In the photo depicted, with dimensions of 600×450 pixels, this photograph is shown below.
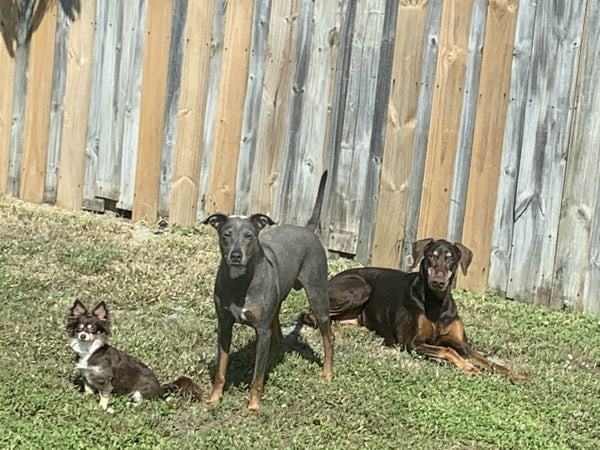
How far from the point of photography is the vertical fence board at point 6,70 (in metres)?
11.4

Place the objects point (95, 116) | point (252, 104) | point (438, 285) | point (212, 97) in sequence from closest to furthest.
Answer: point (438, 285) < point (252, 104) < point (212, 97) < point (95, 116)

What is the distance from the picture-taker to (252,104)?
34.2 feet

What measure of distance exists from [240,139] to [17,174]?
2897 millimetres

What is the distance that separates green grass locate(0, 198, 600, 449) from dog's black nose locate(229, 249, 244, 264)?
3.18 ft

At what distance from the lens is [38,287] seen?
8.43 metres

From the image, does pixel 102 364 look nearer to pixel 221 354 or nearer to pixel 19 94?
pixel 221 354

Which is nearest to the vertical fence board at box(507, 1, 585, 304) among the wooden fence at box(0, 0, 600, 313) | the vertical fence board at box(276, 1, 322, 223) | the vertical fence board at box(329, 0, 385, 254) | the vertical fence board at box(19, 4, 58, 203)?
the wooden fence at box(0, 0, 600, 313)

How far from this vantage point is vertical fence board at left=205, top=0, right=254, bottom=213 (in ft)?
34.0

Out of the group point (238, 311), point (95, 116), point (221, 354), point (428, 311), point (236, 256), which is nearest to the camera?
point (236, 256)

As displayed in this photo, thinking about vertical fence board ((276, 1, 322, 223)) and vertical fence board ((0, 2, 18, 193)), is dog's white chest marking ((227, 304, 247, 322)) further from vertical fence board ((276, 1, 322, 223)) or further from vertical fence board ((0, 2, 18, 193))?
vertical fence board ((0, 2, 18, 193))

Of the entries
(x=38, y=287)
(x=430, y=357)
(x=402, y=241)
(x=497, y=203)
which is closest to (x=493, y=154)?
(x=497, y=203)

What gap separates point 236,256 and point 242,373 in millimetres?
1236

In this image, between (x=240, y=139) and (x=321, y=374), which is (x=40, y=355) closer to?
(x=321, y=374)

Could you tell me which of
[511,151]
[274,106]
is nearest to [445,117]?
[511,151]
